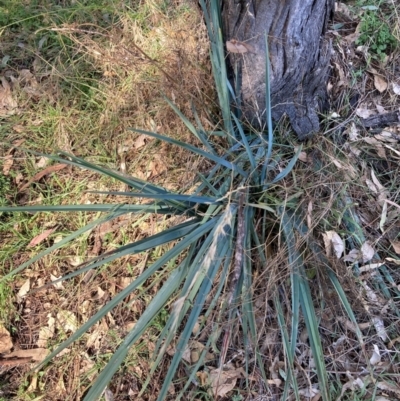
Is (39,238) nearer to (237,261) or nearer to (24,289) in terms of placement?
(24,289)

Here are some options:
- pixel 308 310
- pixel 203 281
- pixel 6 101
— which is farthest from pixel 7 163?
pixel 308 310

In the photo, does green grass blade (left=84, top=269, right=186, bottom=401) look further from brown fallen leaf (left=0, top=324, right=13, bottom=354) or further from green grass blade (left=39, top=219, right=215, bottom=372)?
brown fallen leaf (left=0, top=324, right=13, bottom=354)

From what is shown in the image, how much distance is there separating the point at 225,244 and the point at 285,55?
79 cm

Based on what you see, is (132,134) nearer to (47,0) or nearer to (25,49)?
(25,49)

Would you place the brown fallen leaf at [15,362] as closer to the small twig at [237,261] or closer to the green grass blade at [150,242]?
the green grass blade at [150,242]

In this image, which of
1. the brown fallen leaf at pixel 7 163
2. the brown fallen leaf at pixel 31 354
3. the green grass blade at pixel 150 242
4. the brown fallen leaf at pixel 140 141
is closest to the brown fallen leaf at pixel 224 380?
the green grass blade at pixel 150 242

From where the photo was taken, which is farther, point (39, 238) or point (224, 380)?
point (39, 238)

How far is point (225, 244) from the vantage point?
1.53 m

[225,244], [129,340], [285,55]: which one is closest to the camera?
[129,340]

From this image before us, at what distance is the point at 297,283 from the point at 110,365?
663mm

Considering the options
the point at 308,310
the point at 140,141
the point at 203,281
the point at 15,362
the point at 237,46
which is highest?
the point at 237,46

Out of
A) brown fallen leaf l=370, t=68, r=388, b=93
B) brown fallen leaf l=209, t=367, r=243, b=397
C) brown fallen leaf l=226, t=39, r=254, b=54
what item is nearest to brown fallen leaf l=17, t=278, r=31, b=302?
brown fallen leaf l=209, t=367, r=243, b=397

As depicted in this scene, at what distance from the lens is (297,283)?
4.85 ft

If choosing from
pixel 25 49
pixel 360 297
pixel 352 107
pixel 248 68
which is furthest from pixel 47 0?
pixel 360 297
